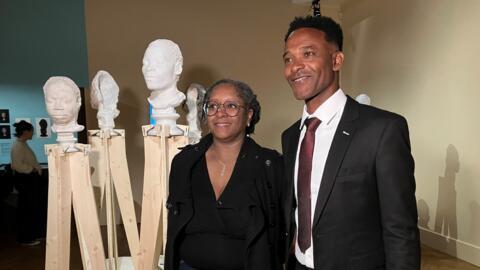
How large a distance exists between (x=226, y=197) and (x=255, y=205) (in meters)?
0.13

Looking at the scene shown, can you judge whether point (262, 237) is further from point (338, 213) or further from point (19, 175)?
point (19, 175)

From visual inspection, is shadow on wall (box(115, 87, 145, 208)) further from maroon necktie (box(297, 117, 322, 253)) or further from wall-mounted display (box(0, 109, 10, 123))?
maroon necktie (box(297, 117, 322, 253))

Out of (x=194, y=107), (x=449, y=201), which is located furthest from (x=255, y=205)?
(x=449, y=201)

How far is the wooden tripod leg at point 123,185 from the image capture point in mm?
3031

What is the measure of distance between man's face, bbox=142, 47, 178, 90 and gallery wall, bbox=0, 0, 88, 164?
9.91ft

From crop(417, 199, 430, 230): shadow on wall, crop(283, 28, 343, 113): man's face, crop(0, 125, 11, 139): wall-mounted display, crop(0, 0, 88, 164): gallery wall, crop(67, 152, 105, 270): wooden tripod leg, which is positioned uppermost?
crop(0, 0, 88, 164): gallery wall

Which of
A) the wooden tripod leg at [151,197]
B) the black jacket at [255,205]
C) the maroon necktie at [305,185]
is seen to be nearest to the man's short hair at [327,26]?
the maroon necktie at [305,185]

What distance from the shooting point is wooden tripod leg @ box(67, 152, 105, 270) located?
2.77m

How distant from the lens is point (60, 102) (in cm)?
273

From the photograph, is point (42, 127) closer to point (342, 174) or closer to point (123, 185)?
point (123, 185)

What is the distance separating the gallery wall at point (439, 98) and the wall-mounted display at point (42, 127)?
459 cm

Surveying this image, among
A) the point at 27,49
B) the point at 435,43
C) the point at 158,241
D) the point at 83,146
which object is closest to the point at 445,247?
the point at 435,43

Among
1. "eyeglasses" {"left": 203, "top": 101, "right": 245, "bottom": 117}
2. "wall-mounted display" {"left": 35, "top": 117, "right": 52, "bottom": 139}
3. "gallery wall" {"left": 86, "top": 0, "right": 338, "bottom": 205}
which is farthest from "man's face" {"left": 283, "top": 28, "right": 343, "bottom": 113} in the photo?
"wall-mounted display" {"left": 35, "top": 117, "right": 52, "bottom": 139}

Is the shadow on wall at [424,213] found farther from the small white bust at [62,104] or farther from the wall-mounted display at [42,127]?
the wall-mounted display at [42,127]
